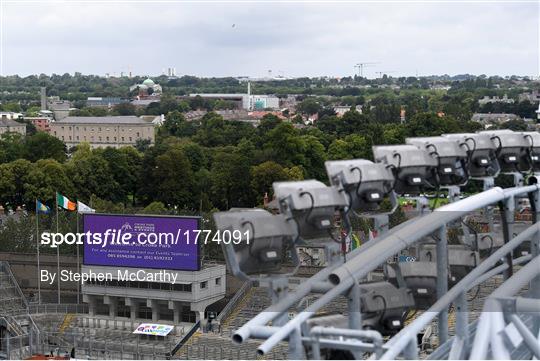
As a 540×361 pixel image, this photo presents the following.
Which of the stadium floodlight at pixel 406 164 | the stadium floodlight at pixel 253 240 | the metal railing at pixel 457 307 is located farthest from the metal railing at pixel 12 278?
the stadium floodlight at pixel 253 240

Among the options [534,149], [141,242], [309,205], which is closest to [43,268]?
[141,242]

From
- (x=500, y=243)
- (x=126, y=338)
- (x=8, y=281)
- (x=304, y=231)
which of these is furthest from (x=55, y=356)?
(x=304, y=231)

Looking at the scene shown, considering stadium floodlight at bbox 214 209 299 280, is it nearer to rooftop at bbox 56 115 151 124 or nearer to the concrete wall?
the concrete wall

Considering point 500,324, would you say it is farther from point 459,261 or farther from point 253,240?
point 459,261

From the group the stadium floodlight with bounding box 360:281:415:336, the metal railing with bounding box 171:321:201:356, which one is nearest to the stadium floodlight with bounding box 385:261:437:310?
the stadium floodlight with bounding box 360:281:415:336

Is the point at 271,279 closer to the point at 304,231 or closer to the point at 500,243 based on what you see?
the point at 304,231
